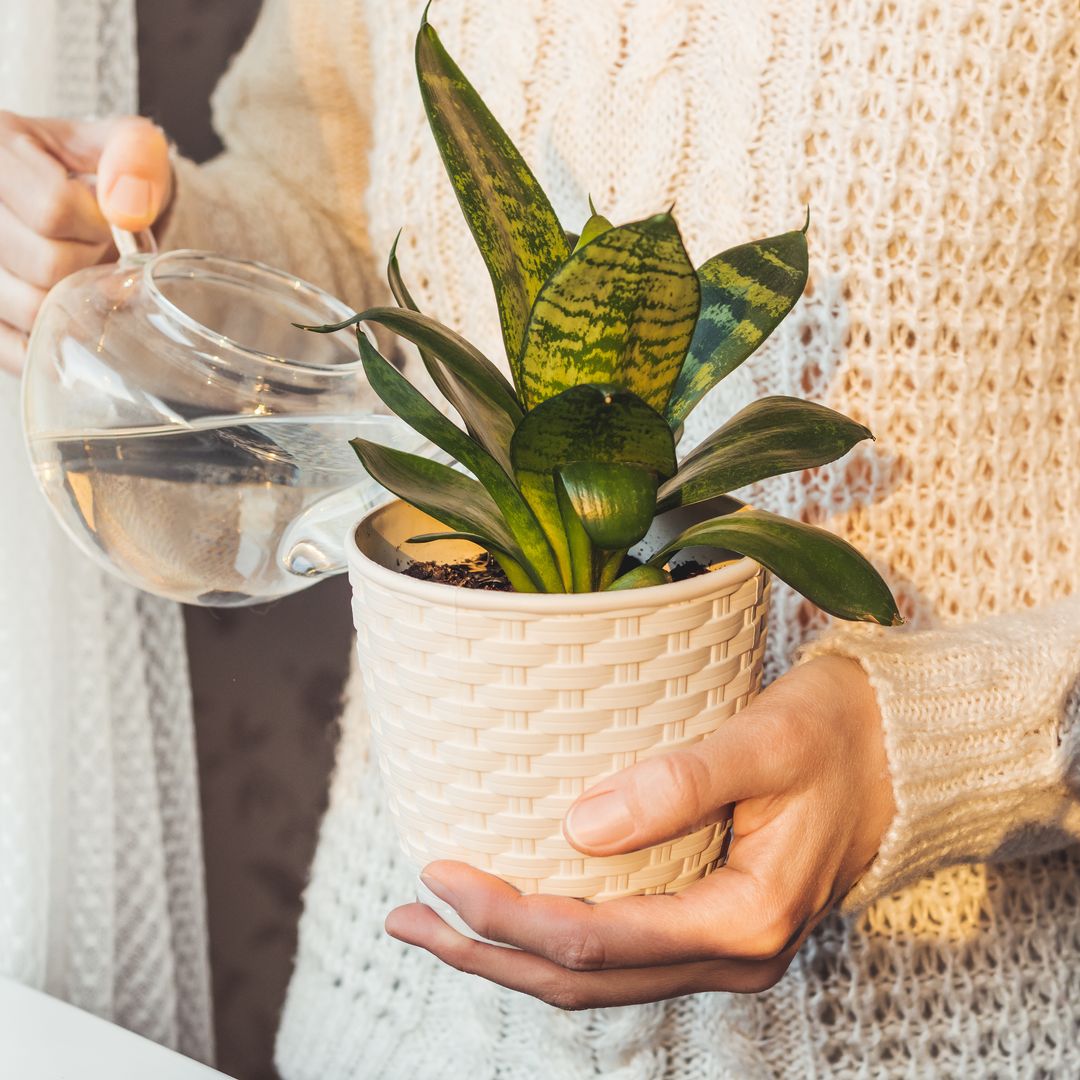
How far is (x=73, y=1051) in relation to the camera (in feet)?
1.58

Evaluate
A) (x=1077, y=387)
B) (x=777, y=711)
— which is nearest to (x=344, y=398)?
(x=777, y=711)

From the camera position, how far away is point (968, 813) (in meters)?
0.41

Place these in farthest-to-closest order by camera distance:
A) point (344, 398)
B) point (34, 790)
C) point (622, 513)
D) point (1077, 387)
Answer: point (34, 790) < point (1077, 387) < point (344, 398) < point (622, 513)

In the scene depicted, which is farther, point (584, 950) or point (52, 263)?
point (52, 263)

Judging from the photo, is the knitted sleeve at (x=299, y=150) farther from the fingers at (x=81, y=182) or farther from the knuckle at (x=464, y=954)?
the knuckle at (x=464, y=954)

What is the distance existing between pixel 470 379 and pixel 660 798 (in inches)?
5.0

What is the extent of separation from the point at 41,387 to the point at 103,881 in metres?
0.42

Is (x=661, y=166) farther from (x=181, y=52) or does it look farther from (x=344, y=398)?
(x=181, y=52)

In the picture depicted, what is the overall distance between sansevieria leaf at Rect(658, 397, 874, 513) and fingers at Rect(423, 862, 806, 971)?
0.42ft

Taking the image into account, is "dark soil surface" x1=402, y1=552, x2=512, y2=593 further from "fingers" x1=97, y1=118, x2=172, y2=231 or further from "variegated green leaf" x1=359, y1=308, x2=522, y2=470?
"fingers" x1=97, y1=118, x2=172, y2=231

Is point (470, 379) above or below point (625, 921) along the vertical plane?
above

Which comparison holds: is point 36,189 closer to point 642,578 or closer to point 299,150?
point 299,150

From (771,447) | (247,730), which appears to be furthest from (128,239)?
(247,730)

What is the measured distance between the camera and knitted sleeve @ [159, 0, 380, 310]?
2.24ft
